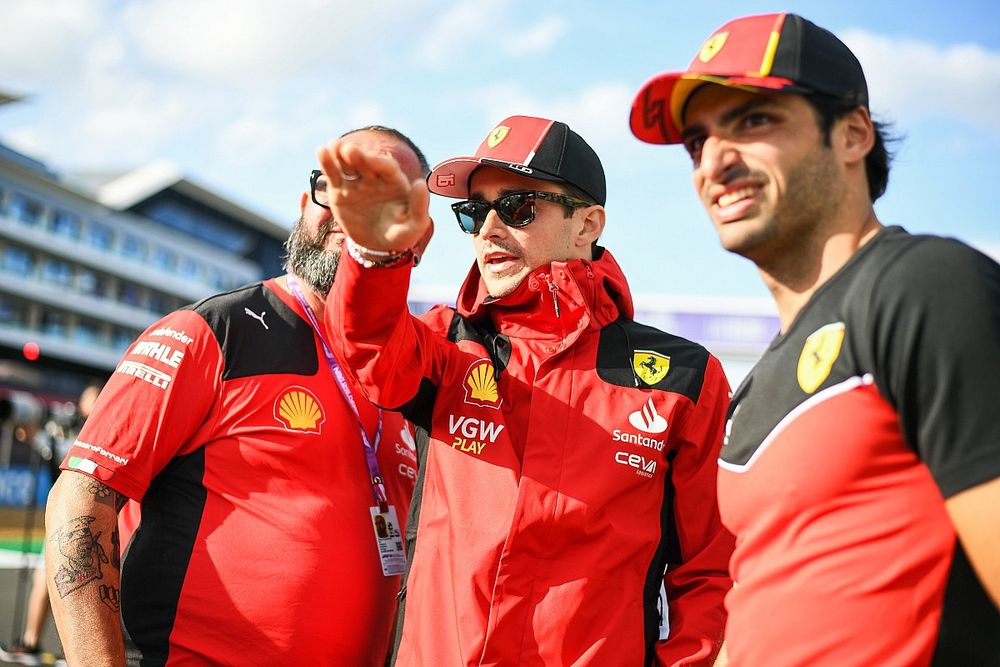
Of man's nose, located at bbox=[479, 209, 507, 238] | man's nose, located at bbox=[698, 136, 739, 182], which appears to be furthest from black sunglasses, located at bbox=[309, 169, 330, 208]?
man's nose, located at bbox=[698, 136, 739, 182]

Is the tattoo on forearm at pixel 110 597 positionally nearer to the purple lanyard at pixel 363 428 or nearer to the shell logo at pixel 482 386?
the purple lanyard at pixel 363 428

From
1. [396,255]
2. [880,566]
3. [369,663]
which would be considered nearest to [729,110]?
[396,255]

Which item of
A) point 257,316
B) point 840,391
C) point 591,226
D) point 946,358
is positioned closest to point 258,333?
point 257,316

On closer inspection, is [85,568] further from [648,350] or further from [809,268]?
[809,268]

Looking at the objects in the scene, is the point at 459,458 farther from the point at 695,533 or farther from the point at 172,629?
the point at 172,629

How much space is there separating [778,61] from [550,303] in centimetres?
117

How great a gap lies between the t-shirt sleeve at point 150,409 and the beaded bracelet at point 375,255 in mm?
799

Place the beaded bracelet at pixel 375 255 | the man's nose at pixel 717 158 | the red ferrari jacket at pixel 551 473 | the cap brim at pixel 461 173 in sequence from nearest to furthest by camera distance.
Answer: the man's nose at pixel 717 158
the beaded bracelet at pixel 375 255
the red ferrari jacket at pixel 551 473
the cap brim at pixel 461 173

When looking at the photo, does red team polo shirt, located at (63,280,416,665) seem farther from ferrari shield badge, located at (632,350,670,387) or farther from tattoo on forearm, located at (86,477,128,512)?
ferrari shield badge, located at (632,350,670,387)

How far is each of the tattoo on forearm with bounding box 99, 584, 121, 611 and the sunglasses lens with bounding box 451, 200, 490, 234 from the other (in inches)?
57.9

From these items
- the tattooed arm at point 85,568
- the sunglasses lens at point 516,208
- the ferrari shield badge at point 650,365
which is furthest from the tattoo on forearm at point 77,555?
the ferrari shield badge at point 650,365

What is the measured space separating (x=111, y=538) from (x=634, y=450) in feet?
4.88

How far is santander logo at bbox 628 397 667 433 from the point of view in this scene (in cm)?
269

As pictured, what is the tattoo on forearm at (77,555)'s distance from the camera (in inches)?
101
